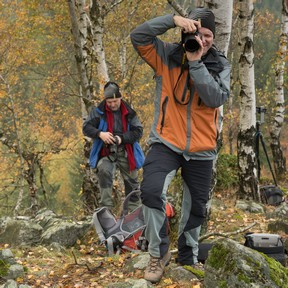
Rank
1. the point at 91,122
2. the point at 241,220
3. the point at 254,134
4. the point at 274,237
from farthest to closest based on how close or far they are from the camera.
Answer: the point at 254,134, the point at 241,220, the point at 91,122, the point at 274,237

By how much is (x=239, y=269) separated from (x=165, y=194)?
879 mm

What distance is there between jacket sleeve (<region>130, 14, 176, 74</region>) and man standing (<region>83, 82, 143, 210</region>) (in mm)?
2417

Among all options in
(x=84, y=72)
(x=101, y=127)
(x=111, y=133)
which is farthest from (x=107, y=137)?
(x=84, y=72)

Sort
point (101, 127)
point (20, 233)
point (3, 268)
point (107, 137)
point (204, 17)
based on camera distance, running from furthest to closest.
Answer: point (20, 233) < point (101, 127) < point (107, 137) < point (3, 268) < point (204, 17)

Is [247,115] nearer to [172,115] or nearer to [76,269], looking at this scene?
[172,115]

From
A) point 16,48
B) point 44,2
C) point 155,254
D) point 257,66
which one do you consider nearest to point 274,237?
point 155,254

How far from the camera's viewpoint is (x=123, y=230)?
18.6ft

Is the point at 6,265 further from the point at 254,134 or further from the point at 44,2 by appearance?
the point at 44,2

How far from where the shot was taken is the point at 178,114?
11.8ft

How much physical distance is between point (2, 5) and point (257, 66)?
1163 inches

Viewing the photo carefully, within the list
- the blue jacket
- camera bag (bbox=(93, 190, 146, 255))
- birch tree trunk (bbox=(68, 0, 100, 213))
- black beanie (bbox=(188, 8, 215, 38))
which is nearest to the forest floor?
camera bag (bbox=(93, 190, 146, 255))

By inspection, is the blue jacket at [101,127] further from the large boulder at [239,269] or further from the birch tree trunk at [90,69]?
the large boulder at [239,269]

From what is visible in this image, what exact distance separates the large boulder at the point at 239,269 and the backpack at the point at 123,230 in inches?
80.4

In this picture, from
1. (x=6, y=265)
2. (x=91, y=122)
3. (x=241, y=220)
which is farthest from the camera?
(x=241, y=220)
